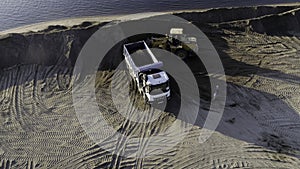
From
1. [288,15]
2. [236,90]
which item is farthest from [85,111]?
[288,15]

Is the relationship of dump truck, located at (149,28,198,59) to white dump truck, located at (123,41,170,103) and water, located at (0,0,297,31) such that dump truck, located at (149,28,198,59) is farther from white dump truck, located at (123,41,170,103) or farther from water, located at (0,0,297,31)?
water, located at (0,0,297,31)

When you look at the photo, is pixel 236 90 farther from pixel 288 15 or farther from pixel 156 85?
pixel 288 15

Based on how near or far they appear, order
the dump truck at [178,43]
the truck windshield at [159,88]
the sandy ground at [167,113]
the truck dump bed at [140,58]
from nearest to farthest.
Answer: the sandy ground at [167,113] < the truck windshield at [159,88] < the truck dump bed at [140,58] < the dump truck at [178,43]

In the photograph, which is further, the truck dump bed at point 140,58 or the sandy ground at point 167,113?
the truck dump bed at point 140,58

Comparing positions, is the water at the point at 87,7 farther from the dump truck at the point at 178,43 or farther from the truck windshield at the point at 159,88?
the truck windshield at the point at 159,88

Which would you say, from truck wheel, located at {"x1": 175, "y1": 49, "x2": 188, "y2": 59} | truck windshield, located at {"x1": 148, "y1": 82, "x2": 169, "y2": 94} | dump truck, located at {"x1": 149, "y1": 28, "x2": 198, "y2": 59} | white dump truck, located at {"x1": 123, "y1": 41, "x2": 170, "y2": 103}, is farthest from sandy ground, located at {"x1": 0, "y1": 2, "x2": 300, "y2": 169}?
truck wheel, located at {"x1": 175, "y1": 49, "x2": 188, "y2": 59}

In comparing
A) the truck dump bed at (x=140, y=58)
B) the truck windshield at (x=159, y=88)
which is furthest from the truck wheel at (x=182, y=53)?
the truck windshield at (x=159, y=88)
